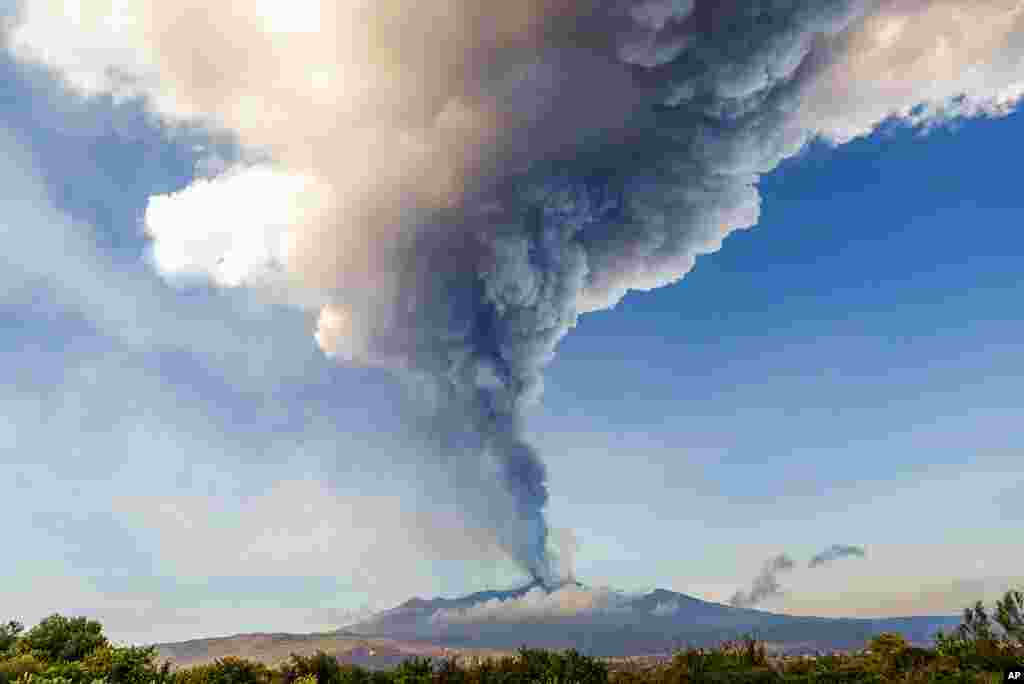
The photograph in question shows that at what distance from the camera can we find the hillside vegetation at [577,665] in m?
50.8

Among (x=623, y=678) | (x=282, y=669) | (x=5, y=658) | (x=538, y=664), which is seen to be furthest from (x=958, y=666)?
(x=5, y=658)

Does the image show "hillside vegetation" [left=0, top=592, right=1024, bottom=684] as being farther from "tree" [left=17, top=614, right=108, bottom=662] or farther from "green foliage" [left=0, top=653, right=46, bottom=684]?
"green foliage" [left=0, top=653, right=46, bottom=684]

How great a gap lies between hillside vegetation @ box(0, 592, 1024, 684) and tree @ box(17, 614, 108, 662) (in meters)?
0.07

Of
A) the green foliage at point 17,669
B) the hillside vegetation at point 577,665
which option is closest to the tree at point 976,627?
the hillside vegetation at point 577,665

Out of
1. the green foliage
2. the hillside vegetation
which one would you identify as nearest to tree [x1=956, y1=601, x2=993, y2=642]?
the hillside vegetation

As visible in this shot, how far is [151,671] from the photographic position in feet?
165

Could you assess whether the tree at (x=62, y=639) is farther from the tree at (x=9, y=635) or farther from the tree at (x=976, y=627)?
the tree at (x=976, y=627)

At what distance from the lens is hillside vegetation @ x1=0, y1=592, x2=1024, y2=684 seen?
5084 centimetres

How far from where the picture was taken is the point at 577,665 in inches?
2367

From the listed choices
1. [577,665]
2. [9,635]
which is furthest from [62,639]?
[577,665]

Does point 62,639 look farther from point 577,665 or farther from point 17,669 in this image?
point 577,665

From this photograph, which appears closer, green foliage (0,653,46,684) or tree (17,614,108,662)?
green foliage (0,653,46,684)

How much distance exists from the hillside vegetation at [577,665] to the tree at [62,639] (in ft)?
0.23

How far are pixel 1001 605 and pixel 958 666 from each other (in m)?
11.2
